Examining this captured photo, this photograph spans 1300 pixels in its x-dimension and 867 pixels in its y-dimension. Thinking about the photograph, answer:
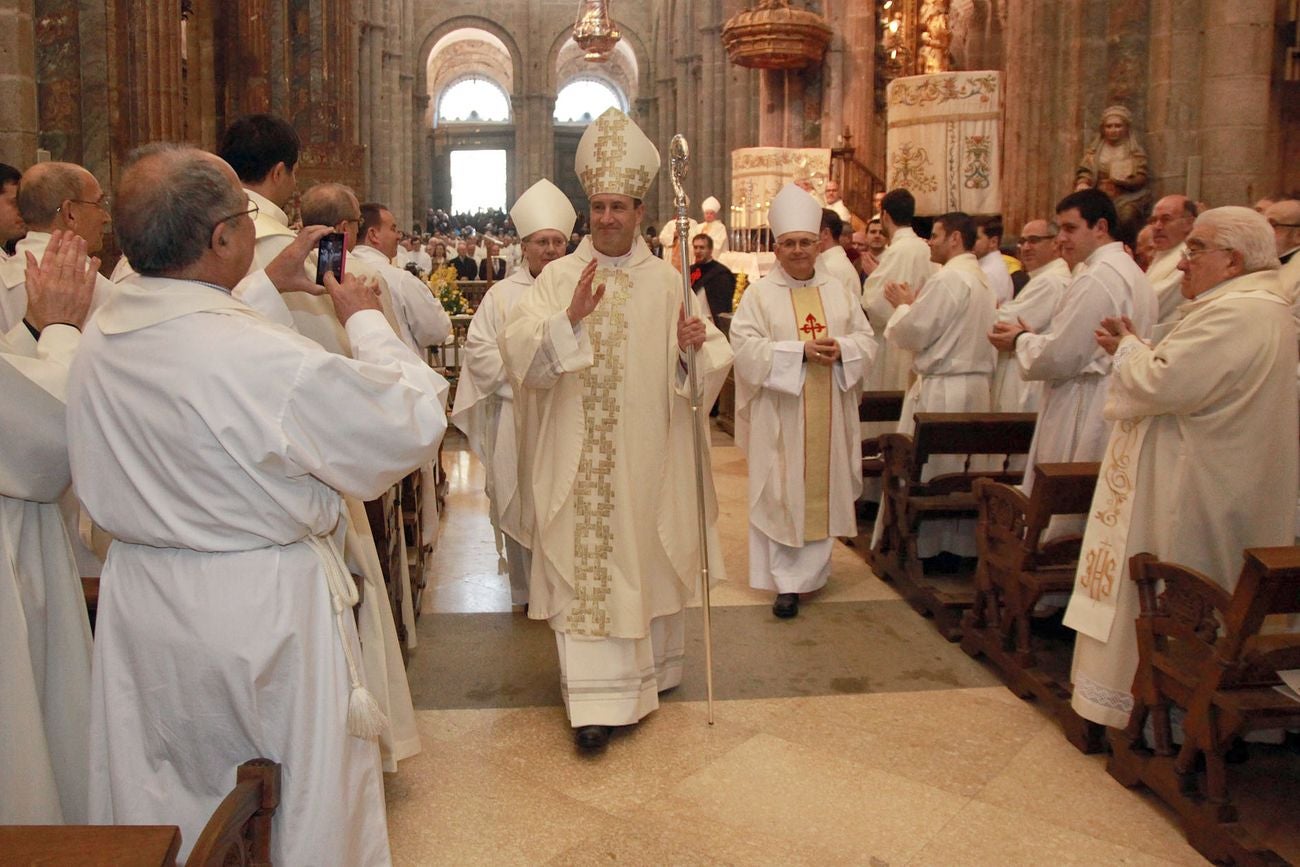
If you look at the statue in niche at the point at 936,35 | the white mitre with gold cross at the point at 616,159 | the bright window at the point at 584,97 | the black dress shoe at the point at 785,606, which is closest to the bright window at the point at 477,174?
the bright window at the point at 584,97

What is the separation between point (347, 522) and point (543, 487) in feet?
5.11

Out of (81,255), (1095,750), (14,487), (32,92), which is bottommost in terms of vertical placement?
(1095,750)

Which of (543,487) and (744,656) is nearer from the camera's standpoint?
(543,487)

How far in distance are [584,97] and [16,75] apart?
41.3 m

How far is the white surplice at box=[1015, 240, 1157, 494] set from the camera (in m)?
5.17

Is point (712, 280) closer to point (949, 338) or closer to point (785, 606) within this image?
point (949, 338)

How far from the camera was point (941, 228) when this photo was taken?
670 centimetres

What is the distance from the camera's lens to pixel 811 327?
602cm

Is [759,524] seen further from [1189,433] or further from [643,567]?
[1189,433]

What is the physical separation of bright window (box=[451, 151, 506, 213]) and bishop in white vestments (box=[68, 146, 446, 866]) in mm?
41268

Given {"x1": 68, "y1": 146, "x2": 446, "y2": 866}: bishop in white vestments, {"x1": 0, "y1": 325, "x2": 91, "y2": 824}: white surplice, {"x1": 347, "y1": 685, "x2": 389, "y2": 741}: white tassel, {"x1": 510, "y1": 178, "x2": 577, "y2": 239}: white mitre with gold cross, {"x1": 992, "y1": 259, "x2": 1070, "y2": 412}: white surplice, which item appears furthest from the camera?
{"x1": 992, "y1": 259, "x2": 1070, "y2": 412}: white surplice

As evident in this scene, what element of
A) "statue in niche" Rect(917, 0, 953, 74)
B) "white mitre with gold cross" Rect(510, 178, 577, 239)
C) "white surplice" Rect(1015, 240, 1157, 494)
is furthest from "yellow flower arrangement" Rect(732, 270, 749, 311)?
"white surplice" Rect(1015, 240, 1157, 494)

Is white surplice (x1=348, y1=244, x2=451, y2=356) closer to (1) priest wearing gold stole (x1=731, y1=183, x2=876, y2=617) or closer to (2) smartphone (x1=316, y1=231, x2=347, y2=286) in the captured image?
(1) priest wearing gold stole (x1=731, y1=183, x2=876, y2=617)

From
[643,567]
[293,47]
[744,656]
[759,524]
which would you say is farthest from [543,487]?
[293,47]
